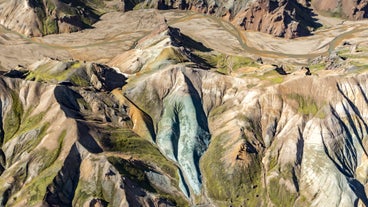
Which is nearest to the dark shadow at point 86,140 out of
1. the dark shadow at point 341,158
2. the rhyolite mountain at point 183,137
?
the rhyolite mountain at point 183,137

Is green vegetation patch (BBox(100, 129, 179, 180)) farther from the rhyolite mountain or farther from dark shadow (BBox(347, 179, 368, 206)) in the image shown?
dark shadow (BBox(347, 179, 368, 206))

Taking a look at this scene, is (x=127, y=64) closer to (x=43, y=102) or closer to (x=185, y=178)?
(x=43, y=102)

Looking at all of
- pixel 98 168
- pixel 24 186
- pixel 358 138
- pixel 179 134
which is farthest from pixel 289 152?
pixel 24 186

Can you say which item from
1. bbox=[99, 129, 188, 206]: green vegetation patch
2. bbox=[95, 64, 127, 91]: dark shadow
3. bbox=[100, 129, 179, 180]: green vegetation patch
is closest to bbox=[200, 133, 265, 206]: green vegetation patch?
bbox=[99, 129, 188, 206]: green vegetation patch

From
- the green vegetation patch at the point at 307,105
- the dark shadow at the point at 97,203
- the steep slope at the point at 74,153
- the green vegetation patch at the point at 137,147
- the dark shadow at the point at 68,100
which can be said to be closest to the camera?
the dark shadow at the point at 97,203

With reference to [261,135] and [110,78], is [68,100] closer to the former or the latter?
[110,78]

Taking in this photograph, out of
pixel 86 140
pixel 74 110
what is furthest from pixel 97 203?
pixel 74 110

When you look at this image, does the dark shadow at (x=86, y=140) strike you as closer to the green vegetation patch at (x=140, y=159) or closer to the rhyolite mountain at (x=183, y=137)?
the rhyolite mountain at (x=183, y=137)

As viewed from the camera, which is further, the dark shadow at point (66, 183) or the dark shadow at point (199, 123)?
the dark shadow at point (199, 123)
